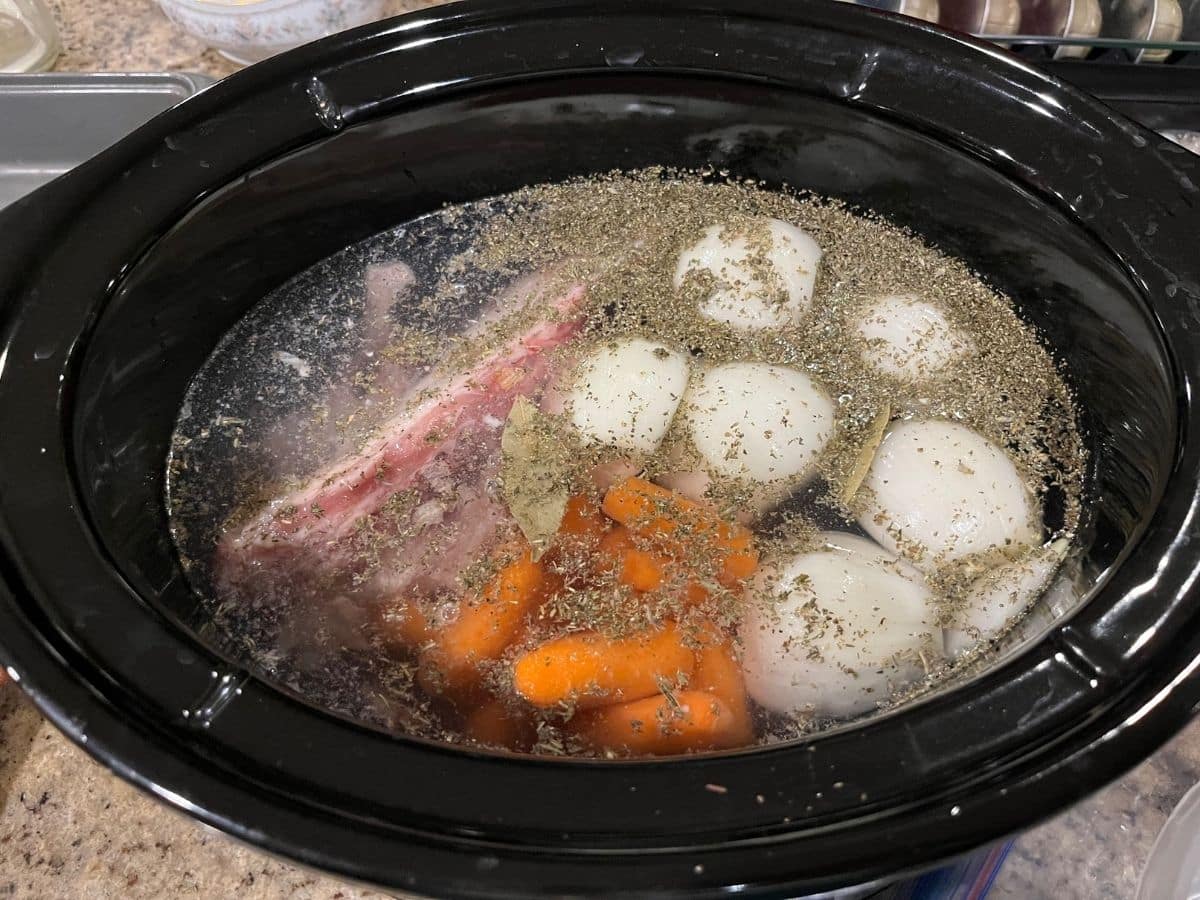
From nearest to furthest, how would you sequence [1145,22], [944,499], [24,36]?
[944,499], [1145,22], [24,36]

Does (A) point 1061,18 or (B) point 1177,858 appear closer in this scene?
(B) point 1177,858

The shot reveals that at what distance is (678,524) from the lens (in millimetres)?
709

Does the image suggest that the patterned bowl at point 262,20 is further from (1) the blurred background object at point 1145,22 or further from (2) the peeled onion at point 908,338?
(1) the blurred background object at point 1145,22

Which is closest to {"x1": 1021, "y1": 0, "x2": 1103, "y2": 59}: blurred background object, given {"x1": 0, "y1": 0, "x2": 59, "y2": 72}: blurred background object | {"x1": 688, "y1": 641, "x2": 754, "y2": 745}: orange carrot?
{"x1": 688, "y1": 641, "x2": 754, "y2": 745}: orange carrot

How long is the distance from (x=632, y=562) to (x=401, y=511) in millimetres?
202

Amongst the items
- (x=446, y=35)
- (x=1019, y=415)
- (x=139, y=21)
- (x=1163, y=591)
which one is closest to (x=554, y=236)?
(x=446, y=35)

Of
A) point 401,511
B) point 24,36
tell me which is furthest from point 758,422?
point 24,36

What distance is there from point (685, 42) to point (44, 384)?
0.62m

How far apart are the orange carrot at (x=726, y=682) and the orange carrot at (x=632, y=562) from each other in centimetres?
7

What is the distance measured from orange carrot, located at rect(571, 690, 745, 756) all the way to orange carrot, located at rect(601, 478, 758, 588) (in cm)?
10

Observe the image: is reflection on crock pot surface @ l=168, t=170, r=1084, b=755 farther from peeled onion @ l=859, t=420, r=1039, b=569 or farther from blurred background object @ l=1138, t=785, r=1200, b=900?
blurred background object @ l=1138, t=785, r=1200, b=900

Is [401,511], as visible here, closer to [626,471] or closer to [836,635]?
[626,471]

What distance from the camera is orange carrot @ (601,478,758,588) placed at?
27.5 inches

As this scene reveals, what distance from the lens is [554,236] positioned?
36.3 inches
